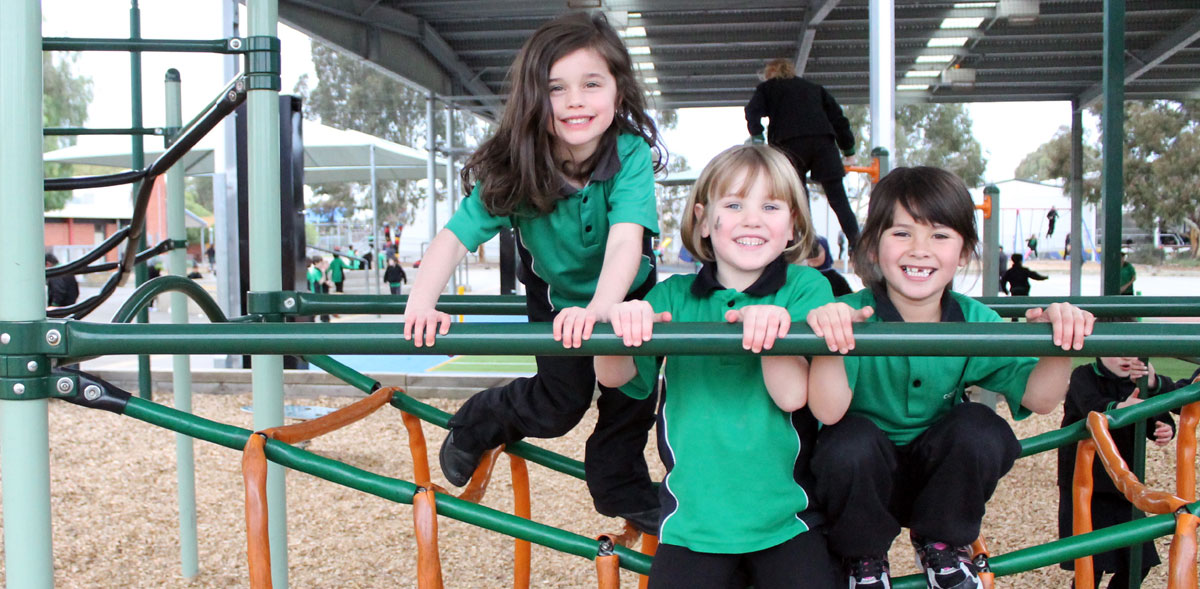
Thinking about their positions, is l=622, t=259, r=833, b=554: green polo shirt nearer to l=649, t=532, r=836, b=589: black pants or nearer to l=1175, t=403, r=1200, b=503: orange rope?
l=649, t=532, r=836, b=589: black pants

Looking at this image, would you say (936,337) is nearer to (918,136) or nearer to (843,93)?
(843,93)

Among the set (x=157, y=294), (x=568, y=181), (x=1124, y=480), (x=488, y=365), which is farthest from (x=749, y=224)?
(x=488, y=365)

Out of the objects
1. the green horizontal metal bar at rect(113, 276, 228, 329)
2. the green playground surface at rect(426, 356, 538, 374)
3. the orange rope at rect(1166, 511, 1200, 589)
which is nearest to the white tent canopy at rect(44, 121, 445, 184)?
the green playground surface at rect(426, 356, 538, 374)

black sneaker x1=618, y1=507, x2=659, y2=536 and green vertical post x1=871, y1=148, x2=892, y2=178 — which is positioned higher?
green vertical post x1=871, y1=148, x2=892, y2=178

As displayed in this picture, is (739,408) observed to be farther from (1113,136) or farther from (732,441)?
(1113,136)

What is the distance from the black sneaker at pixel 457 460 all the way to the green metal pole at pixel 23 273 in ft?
2.49

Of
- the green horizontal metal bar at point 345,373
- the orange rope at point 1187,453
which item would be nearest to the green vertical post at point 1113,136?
the orange rope at point 1187,453

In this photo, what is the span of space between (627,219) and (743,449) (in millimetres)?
433

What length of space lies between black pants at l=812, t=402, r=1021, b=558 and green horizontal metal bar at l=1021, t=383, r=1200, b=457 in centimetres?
26

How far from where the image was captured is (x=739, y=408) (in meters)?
1.33

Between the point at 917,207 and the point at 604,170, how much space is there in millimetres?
505

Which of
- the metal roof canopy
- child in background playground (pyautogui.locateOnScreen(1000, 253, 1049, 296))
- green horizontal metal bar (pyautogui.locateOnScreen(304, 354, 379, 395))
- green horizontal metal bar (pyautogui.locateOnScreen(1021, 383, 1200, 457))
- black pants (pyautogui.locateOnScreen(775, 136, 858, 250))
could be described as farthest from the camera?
child in background playground (pyautogui.locateOnScreen(1000, 253, 1049, 296))

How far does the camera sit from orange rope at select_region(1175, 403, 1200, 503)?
5.19ft

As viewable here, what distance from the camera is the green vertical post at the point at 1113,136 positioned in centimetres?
253
